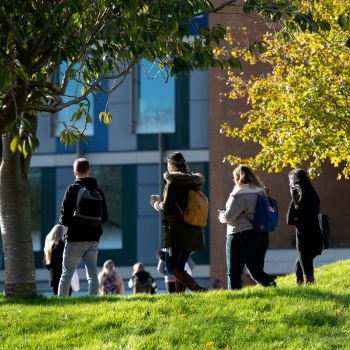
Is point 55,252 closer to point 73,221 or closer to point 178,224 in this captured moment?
point 73,221

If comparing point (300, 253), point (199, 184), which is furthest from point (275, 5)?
point (300, 253)

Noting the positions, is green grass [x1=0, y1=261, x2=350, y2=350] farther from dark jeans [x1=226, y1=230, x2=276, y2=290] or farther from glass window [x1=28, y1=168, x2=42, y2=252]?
glass window [x1=28, y1=168, x2=42, y2=252]

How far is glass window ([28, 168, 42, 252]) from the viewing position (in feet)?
123

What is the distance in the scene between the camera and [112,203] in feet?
122

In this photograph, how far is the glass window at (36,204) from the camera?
37.5 m

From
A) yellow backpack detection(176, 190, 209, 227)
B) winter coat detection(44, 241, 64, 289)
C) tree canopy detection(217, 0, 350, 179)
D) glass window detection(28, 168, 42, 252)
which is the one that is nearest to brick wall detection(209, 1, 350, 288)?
glass window detection(28, 168, 42, 252)

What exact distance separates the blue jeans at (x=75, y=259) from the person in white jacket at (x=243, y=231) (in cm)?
173

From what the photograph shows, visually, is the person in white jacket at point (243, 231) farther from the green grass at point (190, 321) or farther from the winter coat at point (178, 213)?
the green grass at point (190, 321)

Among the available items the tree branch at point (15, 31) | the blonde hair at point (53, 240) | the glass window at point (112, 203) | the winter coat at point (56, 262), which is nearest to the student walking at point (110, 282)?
the winter coat at point (56, 262)

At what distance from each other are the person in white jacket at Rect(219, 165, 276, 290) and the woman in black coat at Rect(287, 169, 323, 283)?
100 cm

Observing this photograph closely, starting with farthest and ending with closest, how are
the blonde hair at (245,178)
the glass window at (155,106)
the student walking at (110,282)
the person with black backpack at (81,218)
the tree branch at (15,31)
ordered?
the glass window at (155,106) → the student walking at (110,282) → the person with black backpack at (81,218) → the blonde hair at (245,178) → the tree branch at (15,31)

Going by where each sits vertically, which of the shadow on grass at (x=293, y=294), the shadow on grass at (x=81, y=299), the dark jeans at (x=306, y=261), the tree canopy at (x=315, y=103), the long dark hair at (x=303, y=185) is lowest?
the shadow on grass at (x=81, y=299)

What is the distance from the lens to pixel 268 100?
906 inches

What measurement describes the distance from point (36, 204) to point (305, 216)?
82.6 feet
